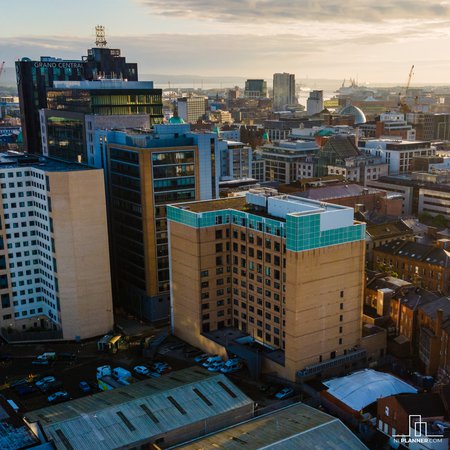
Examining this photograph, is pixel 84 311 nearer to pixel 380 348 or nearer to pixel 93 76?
pixel 380 348

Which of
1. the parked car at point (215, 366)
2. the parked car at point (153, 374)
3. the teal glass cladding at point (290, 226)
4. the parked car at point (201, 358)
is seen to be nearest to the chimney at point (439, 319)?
the teal glass cladding at point (290, 226)

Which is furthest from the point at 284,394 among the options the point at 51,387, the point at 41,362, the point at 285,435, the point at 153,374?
the point at 41,362

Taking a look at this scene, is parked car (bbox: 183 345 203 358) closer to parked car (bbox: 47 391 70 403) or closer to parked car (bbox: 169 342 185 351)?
parked car (bbox: 169 342 185 351)

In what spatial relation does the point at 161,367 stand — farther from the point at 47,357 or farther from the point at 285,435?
the point at 285,435

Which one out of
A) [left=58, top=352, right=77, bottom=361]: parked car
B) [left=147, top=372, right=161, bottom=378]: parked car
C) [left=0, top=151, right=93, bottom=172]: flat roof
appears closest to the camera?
[left=147, top=372, right=161, bottom=378]: parked car

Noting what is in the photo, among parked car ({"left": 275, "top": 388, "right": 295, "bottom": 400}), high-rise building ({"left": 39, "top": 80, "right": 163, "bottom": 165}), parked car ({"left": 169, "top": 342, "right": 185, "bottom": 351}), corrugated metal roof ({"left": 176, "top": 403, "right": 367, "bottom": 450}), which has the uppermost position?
high-rise building ({"left": 39, "top": 80, "right": 163, "bottom": 165})

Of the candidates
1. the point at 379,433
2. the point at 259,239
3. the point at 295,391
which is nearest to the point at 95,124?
the point at 259,239

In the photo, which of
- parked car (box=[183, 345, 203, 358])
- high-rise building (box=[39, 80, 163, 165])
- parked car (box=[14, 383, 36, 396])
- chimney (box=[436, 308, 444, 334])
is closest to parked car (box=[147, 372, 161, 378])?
parked car (box=[183, 345, 203, 358])
